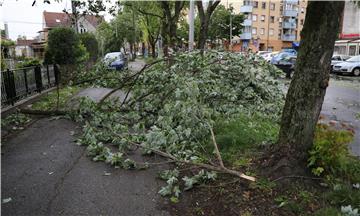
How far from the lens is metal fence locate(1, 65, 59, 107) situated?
8.48 metres

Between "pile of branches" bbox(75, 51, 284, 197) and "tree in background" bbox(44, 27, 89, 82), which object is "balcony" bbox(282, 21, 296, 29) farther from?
"pile of branches" bbox(75, 51, 284, 197)

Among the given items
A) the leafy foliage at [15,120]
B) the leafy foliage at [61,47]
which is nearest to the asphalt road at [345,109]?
the leafy foliage at [15,120]

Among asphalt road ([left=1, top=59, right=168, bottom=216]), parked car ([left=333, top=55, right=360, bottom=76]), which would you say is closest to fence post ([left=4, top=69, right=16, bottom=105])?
asphalt road ([left=1, top=59, right=168, bottom=216])

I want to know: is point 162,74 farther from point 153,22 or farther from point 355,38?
point 355,38

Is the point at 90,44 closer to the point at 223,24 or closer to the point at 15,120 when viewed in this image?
the point at 15,120

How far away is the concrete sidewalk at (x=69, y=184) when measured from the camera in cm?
349

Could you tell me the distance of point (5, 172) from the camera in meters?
4.50

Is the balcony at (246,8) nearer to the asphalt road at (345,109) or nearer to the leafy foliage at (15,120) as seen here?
the asphalt road at (345,109)

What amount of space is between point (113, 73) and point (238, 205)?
608 centimetres

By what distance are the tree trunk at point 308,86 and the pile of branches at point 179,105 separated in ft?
3.98

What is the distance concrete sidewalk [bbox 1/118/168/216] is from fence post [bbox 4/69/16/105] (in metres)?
3.29

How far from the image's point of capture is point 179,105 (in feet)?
17.3

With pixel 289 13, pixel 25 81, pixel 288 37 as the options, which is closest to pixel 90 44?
pixel 25 81

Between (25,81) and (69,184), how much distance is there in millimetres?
7021
